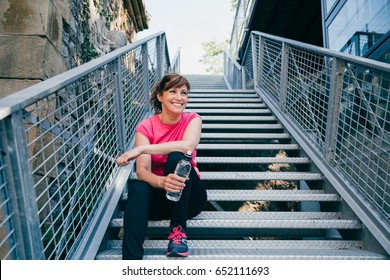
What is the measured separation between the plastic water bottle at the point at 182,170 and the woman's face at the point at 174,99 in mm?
396

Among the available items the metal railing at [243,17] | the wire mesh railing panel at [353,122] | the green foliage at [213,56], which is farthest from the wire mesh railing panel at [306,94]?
the green foliage at [213,56]

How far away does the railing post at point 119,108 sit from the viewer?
7.44ft

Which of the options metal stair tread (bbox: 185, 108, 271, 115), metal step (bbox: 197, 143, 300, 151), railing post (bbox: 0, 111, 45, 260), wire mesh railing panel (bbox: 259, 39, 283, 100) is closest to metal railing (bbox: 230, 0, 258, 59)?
wire mesh railing panel (bbox: 259, 39, 283, 100)

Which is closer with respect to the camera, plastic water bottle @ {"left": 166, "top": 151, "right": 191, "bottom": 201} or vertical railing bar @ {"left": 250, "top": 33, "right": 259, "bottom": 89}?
plastic water bottle @ {"left": 166, "top": 151, "right": 191, "bottom": 201}

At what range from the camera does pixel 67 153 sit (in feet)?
4.80

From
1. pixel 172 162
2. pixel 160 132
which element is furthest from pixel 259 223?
pixel 160 132

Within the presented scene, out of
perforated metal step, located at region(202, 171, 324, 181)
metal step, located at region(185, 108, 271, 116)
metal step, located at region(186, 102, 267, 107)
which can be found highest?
metal step, located at region(186, 102, 267, 107)

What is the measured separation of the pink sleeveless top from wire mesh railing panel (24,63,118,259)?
0.27 meters

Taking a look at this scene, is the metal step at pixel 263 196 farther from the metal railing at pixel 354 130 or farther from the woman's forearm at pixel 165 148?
the woman's forearm at pixel 165 148

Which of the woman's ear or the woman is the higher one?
the woman's ear

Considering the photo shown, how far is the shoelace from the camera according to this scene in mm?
1651

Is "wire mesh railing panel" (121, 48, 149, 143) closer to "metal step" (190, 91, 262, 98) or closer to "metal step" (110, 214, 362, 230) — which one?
"metal step" (110, 214, 362, 230)

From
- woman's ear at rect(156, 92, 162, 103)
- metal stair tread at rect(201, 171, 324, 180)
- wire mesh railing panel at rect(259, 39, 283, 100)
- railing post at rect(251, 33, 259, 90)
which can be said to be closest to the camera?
woman's ear at rect(156, 92, 162, 103)

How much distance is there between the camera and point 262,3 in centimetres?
629
